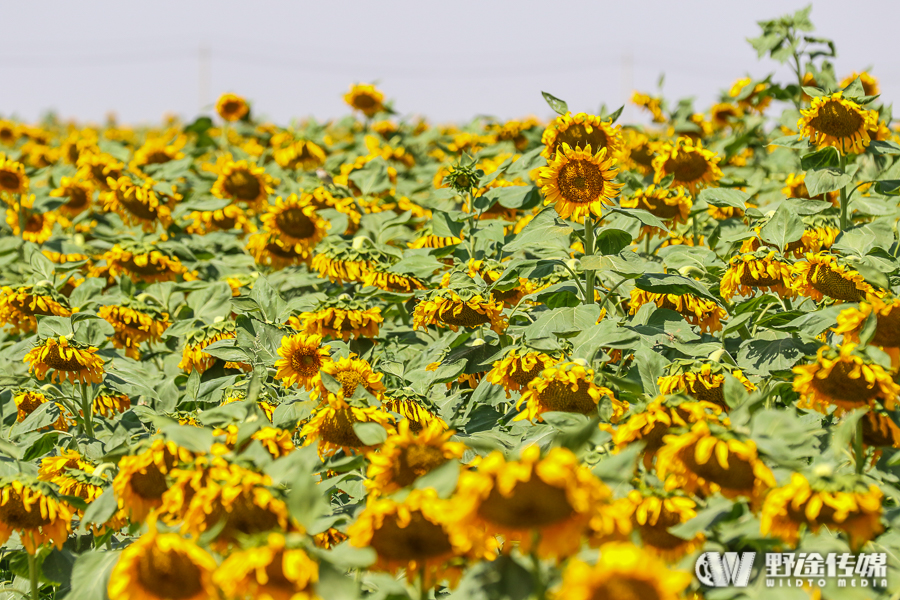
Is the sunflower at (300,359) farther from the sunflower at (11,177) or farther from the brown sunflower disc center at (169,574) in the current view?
the sunflower at (11,177)

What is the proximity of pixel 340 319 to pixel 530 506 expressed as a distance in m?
1.82

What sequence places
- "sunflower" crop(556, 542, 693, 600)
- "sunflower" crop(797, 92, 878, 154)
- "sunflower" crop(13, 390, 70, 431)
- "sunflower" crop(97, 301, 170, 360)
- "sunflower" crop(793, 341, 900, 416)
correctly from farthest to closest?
"sunflower" crop(97, 301, 170, 360) < "sunflower" crop(13, 390, 70, 431) < "sunflower" crop(797, 92, 878, 154) < "sunflower" crop(793, 341, 900, 416) < "sunflower" crop(556, 542, 693, 600)

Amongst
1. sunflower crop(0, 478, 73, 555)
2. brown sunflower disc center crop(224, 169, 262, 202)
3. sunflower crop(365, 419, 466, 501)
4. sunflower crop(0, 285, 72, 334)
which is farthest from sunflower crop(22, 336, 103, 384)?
brown sunflower disc center crop(224, 169, 262, 202)

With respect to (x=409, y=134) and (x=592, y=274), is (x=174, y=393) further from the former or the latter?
(x=409, y=134)

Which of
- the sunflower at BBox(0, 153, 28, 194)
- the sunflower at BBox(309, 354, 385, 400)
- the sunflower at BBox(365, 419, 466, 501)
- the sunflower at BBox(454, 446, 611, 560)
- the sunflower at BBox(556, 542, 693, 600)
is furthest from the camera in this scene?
the sunflower at BBox(0, 153, 28, 194)

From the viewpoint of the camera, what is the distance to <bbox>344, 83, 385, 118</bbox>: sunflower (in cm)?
625

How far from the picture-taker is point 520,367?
7.98 feet

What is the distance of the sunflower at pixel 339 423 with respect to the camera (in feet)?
6.53

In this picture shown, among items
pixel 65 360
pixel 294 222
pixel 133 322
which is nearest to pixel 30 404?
pixel 65 360

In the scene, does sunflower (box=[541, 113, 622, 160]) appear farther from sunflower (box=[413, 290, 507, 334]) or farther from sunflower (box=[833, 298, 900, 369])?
sunflower (box=[833, 298, 900, 369])

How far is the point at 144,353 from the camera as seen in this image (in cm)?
397

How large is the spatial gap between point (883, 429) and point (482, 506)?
1.14 m

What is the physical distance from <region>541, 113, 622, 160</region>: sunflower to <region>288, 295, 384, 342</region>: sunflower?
99 cm

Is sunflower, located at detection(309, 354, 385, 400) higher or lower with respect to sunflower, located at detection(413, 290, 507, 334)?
lower
